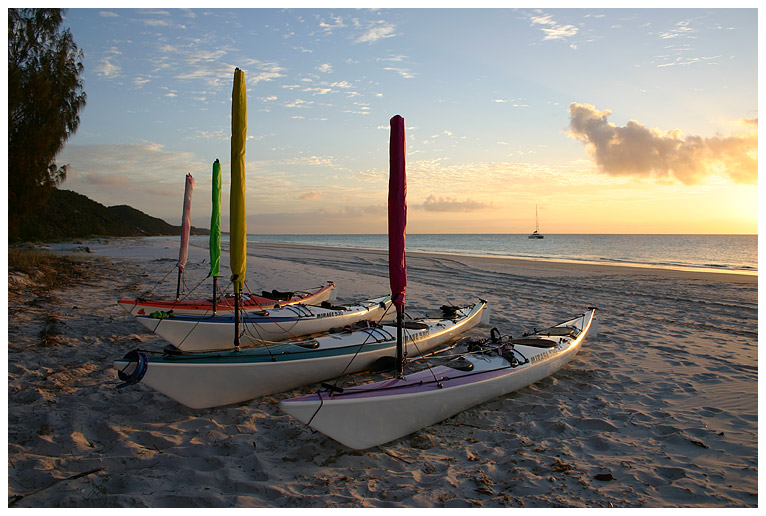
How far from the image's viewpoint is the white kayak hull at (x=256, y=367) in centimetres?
521

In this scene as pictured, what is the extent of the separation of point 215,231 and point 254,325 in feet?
6.92

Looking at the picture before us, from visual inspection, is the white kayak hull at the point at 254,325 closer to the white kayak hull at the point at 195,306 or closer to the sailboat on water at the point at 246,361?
the white kayak hull at the point at 195,306

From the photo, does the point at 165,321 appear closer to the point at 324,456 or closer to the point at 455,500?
the point at 324,456

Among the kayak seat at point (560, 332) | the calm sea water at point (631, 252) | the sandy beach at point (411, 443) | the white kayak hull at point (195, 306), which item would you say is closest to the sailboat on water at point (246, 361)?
the sandy beach at point (411, 443)

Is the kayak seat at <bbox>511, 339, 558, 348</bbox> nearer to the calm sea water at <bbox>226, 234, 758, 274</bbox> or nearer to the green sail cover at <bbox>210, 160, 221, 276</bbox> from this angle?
the green sail cover at <bbox>210, 160, 221, 276</bbox>

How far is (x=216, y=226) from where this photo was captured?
27.2 ft

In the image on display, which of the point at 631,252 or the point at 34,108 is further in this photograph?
the point at 631,252

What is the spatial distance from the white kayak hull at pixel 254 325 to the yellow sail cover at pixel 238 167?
164 centimetres

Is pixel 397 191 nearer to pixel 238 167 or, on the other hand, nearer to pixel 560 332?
pixel 238 167

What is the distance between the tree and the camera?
15883 millimetres

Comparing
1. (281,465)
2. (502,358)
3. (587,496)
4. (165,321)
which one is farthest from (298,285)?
(587,496)

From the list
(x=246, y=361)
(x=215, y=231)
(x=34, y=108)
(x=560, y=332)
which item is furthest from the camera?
(x=34, y=108)

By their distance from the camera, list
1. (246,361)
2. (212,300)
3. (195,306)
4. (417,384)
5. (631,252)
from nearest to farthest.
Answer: (417,384) < (246,361) < (195,306) < (212,300) < (631,252)

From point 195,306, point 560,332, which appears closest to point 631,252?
point 560,332
